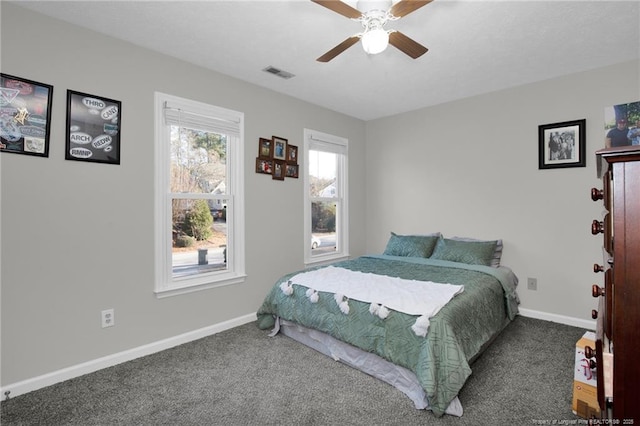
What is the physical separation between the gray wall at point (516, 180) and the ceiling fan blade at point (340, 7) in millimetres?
2596

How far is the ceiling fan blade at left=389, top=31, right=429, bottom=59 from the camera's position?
6.38 feet

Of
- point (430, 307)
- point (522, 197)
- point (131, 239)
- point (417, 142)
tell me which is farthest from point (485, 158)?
point (131, 239)

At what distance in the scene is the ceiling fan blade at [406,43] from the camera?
195cm

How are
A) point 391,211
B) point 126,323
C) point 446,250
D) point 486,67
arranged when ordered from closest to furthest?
point 126,323
point 486,67
point 446,250
point 391,211

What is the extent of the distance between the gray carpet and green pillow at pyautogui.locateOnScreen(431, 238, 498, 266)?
920 millimetres

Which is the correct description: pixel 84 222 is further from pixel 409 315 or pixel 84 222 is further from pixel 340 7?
pixel 409 315

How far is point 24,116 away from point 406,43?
8.21ft

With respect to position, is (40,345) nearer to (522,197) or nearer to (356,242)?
(356,242)

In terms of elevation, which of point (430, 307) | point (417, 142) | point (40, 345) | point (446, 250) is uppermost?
point (417, 142)

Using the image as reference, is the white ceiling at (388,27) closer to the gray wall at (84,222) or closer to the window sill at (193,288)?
the gray wall at (84,222)

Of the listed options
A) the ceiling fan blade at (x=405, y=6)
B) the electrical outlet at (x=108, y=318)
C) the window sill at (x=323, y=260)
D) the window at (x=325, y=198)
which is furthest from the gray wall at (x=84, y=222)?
the ceiling fan blade at (x=405, y=6)

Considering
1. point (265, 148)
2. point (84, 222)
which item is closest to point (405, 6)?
point (265, 148)

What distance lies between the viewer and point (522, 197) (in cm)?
351

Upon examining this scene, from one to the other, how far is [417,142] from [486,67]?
4.59 feet
